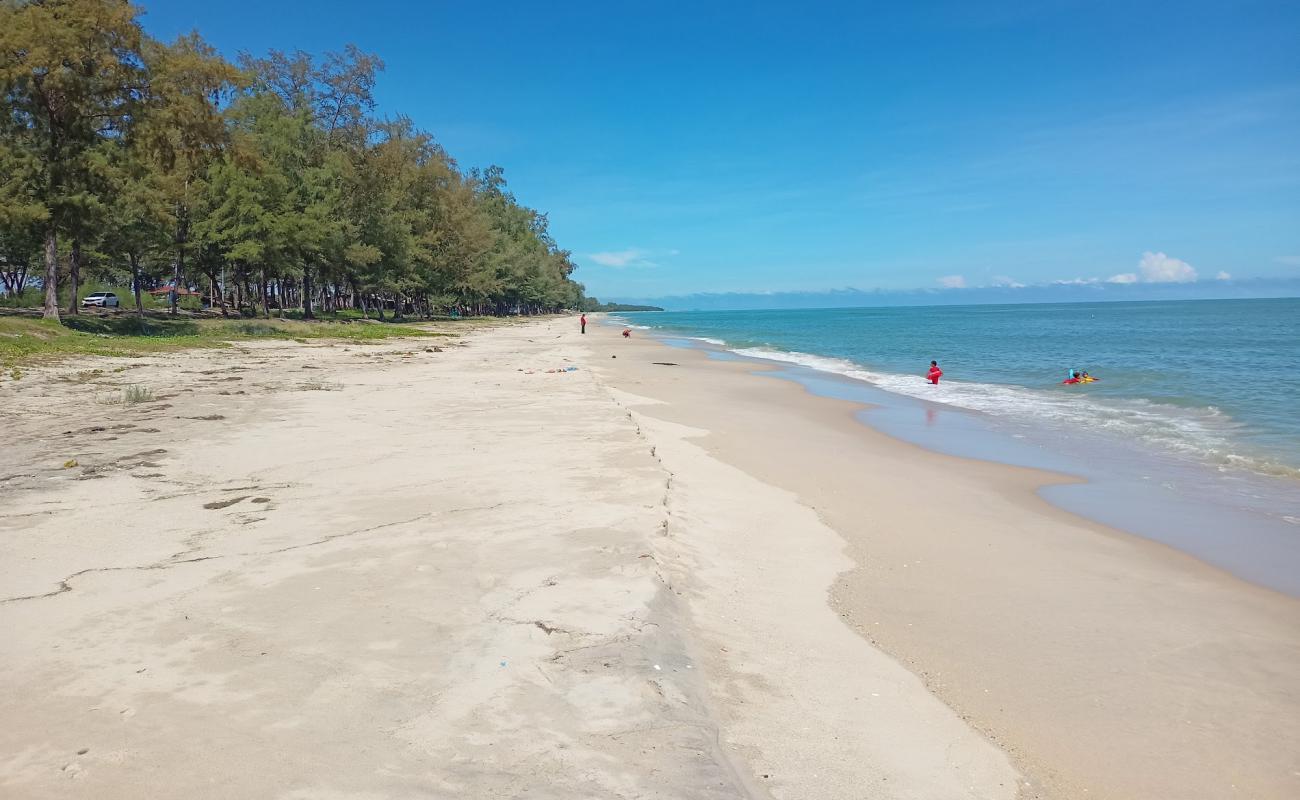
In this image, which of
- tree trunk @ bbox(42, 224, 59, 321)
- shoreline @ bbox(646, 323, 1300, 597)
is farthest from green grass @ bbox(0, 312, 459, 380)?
shoreline @ bbox(646, 323, 1300, 597)

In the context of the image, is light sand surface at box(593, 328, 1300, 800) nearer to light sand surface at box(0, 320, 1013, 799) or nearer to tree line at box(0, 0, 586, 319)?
light sand surface at box(0, 320, 1013, 799)

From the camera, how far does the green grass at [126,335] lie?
18.9 metres

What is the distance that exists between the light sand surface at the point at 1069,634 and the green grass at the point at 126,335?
1628cm

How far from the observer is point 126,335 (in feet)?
89.6

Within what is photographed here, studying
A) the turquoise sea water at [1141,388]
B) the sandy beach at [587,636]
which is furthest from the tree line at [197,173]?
the turquoise sea water at [1141,388]

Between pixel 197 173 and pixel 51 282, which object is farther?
pixel 197 173

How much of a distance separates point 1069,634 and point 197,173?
145 feet

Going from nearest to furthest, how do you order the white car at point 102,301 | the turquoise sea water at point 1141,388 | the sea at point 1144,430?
the sea at point 1144,430 → the turquoise sea water at point 1141,388 → the white car at point 102,301

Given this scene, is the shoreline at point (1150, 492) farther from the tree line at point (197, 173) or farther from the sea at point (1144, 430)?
the tree line at point (197, 173)

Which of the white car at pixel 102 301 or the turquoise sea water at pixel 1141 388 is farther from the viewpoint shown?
the white car at pixel 102 301

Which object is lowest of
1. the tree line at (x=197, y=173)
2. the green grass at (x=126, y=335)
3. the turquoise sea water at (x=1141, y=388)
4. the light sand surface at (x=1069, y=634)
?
the light sand surface at (x=1069, y=634)

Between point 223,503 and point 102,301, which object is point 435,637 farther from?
point 102,301

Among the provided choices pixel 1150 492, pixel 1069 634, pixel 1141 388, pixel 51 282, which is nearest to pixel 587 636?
pixel 1069 634

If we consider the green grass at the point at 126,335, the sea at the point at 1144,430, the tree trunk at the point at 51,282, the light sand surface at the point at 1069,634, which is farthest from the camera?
the tree trunk at the point at 51,282
